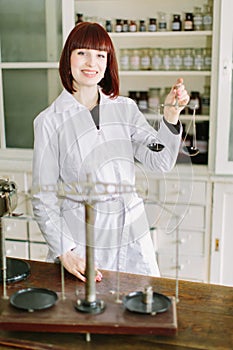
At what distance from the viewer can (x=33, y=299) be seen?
125 cm

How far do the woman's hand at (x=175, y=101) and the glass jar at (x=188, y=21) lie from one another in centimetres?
147

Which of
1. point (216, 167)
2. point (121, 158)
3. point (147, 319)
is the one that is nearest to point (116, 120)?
point (121, 158)

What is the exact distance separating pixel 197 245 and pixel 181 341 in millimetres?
1782

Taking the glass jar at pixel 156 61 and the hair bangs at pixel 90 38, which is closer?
the hair bangs at pixel 90 38

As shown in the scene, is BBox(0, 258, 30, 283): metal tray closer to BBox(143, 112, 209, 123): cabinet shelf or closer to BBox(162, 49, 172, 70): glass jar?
BBox(143, 112, 209, 123): cabinet shelf

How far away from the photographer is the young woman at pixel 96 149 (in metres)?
1.63

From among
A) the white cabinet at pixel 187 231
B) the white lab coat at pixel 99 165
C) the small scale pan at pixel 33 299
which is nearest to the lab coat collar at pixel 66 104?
the white lab coat at pixel 99 165

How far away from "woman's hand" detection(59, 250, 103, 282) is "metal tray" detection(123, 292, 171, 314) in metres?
0.28

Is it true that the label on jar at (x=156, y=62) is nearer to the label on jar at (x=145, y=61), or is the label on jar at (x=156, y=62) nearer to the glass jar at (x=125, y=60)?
the label on jar at (x=145, y=61)

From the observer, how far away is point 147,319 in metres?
1.17

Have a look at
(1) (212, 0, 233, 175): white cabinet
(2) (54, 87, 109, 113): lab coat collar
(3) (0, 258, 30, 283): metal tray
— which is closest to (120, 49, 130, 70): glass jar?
(1) (212, 0, 233, 175): white cabinet

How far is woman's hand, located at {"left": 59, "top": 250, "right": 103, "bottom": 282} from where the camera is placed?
4.93 feet

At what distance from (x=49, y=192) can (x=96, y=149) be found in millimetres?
213

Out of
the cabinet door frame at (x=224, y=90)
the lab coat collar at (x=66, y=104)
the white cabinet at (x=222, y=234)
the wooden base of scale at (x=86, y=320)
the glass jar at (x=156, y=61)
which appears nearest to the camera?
the wooden base of scale at (x=86, y=320)
